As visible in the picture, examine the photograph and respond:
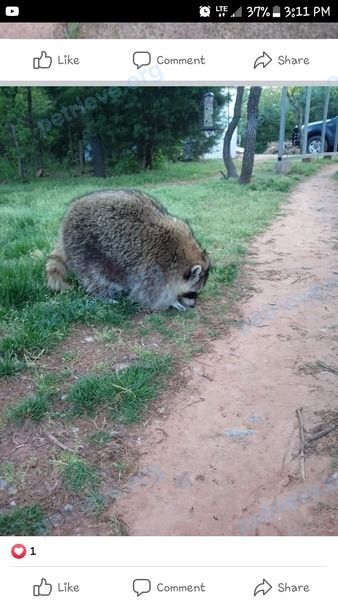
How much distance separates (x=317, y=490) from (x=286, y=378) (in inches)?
38.8

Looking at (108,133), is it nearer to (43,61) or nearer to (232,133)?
(232,133)

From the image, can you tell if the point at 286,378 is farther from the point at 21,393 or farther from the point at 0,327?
the point at 0,327

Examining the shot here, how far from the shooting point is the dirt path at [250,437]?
196 centimetres

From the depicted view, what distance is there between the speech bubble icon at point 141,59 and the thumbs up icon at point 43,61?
1.33 feet

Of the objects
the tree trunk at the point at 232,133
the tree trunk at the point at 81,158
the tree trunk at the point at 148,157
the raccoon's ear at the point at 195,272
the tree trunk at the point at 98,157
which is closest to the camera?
the raccoon's ear at the point at 195,272

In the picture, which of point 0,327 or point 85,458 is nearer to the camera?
point 85,458

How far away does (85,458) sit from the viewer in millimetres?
2346
